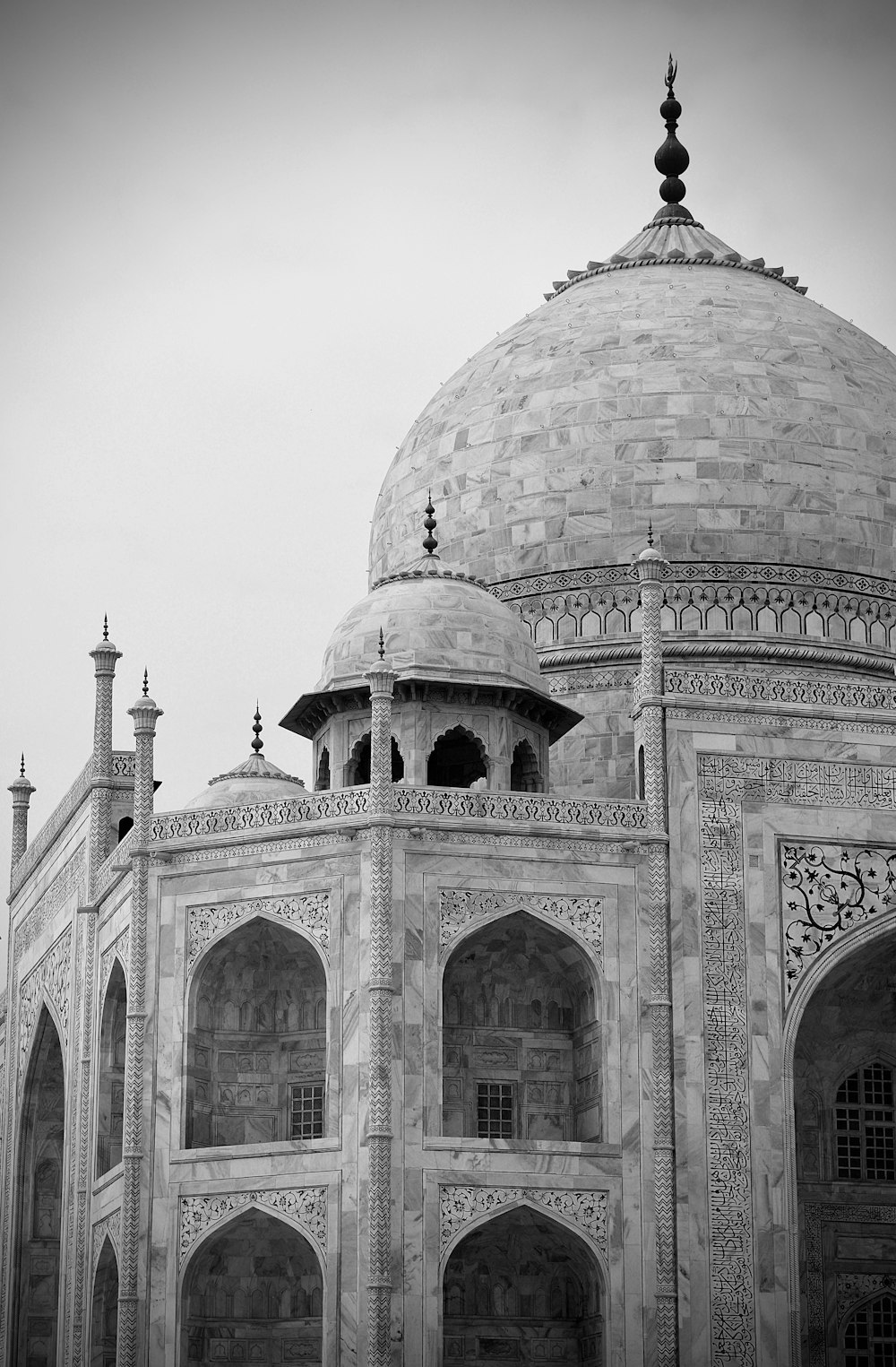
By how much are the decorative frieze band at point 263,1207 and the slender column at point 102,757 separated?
4629mm

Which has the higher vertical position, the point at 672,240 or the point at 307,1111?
the point at 672,240

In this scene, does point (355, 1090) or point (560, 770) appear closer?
point (355, 1090)

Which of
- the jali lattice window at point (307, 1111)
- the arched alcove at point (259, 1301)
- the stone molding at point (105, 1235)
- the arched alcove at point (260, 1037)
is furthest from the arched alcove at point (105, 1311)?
the jali lattice window at point (307, 1111)

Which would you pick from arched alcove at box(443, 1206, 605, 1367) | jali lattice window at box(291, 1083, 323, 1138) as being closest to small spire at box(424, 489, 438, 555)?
jali lattice window at box(291, 1083, 323, 1138)

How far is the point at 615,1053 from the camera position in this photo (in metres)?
25.8

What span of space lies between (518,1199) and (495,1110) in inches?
59.9

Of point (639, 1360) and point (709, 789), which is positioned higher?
point (709, 789)

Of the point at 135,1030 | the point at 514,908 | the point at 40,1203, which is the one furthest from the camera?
the point at 40,1203

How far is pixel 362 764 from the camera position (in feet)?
94.1

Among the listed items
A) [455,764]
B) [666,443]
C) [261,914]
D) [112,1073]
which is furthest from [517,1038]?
[666,443]

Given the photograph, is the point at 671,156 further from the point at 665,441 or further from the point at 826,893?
the point at 826,893

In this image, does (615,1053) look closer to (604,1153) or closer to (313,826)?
(604,1153)

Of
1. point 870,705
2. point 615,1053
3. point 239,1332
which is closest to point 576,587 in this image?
point 870,705

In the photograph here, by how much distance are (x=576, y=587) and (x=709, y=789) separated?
5.36 meters
